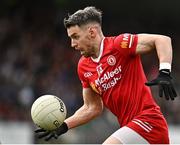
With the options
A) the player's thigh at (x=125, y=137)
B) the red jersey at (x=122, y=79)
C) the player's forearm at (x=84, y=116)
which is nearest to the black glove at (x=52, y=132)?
the player's forearm at (x=84, y=116)

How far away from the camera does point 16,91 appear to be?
18.3 m

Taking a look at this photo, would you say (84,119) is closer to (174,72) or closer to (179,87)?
(179,87)

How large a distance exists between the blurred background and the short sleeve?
7.89 m

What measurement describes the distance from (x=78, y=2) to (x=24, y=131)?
17.8 feet

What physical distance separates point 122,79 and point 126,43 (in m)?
0.44

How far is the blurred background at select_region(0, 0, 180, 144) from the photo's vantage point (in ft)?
55.0

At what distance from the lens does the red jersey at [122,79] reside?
8.15 metres

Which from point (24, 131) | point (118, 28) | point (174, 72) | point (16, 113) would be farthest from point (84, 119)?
point (118, 28)

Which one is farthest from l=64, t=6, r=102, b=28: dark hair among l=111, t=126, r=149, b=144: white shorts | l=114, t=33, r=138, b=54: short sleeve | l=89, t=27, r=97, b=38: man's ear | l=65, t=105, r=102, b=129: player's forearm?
l=111, t=126, r=149, b=144: white shorts

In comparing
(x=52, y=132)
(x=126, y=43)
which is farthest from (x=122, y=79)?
(x=52, y=132)

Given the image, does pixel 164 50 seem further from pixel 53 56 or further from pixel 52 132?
pixel 53 56

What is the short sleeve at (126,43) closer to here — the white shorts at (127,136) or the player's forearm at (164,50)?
the player's forearm at (164,50)

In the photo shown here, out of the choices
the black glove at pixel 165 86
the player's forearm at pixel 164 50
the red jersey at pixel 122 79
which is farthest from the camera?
the red jersey at pixel 122 79

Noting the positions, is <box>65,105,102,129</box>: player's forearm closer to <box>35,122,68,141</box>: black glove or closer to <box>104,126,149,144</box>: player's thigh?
<box>35,122,68,141</box>: black glove
